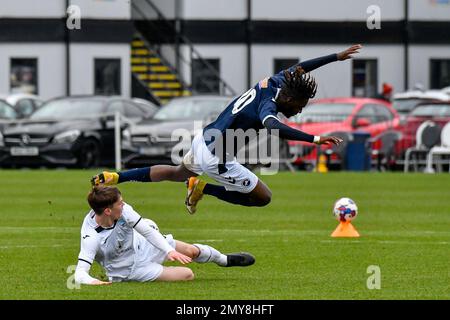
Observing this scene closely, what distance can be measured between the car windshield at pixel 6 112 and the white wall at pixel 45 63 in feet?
40.7

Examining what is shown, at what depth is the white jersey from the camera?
12.8m

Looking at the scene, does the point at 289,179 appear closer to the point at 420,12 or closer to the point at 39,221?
the point at 39,221

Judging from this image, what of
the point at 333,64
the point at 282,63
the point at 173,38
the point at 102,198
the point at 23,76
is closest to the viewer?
the point at 102,198

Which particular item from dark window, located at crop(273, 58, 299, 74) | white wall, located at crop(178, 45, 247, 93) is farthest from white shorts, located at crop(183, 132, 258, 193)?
dark window, located at crop(273, 58, 299, 74)

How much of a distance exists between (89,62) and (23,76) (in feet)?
7.37

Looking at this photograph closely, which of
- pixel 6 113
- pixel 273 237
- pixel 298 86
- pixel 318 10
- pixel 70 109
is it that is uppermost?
pixel 318 10

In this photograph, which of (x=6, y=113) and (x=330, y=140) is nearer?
(x=330, y=140)

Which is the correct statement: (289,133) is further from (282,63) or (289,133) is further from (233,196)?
(282,63)

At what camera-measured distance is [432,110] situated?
36062 mm

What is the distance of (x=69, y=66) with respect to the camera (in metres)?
49.4

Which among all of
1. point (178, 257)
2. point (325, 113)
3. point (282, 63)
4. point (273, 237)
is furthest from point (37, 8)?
point (178, 257)

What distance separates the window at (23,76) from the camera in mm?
49812

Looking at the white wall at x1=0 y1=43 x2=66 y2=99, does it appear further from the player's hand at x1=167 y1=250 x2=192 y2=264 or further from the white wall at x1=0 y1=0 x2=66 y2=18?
the player's hand at x1=167 y1=250 x2=192 y2=264

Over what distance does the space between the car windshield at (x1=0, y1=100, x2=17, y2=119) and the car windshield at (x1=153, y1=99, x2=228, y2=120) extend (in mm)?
3771
